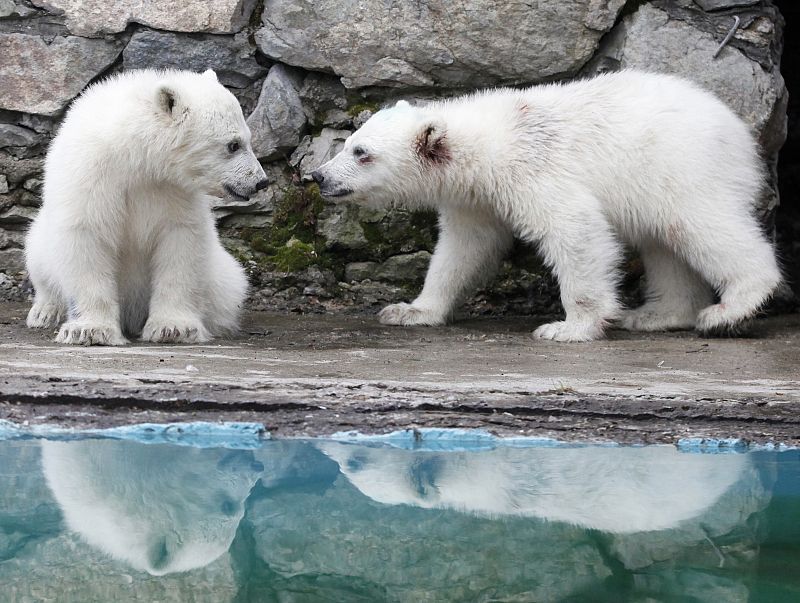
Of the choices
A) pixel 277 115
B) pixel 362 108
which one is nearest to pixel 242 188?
pixel 277 115

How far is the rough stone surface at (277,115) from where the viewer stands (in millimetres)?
6715

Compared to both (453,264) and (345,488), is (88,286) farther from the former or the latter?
(345,488)

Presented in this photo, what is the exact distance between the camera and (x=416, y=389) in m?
3.83

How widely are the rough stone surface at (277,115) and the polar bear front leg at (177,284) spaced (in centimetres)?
154

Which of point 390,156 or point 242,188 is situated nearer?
point 242,188

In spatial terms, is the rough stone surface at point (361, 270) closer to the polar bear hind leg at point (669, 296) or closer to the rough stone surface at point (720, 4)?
the polar bear hind leg at point (669, 296)

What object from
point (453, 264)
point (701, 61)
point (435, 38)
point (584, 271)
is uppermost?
point (701, 61)

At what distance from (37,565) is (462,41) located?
4.67 meters

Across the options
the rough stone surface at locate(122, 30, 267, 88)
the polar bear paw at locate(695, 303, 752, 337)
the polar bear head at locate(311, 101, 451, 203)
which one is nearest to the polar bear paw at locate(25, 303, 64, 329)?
the polar bear head at locate(311, 101, 451, 203)

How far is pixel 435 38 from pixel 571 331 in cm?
201

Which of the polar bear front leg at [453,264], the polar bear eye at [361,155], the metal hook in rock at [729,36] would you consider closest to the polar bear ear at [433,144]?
the polar bear eye at [361,155]

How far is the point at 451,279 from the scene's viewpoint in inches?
247

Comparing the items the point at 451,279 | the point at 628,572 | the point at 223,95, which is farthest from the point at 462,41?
the point at 628,572

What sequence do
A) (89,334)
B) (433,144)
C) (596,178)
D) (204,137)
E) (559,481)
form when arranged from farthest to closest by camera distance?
(433,144), (596,178), (204,137), (89,334), (559,481)
